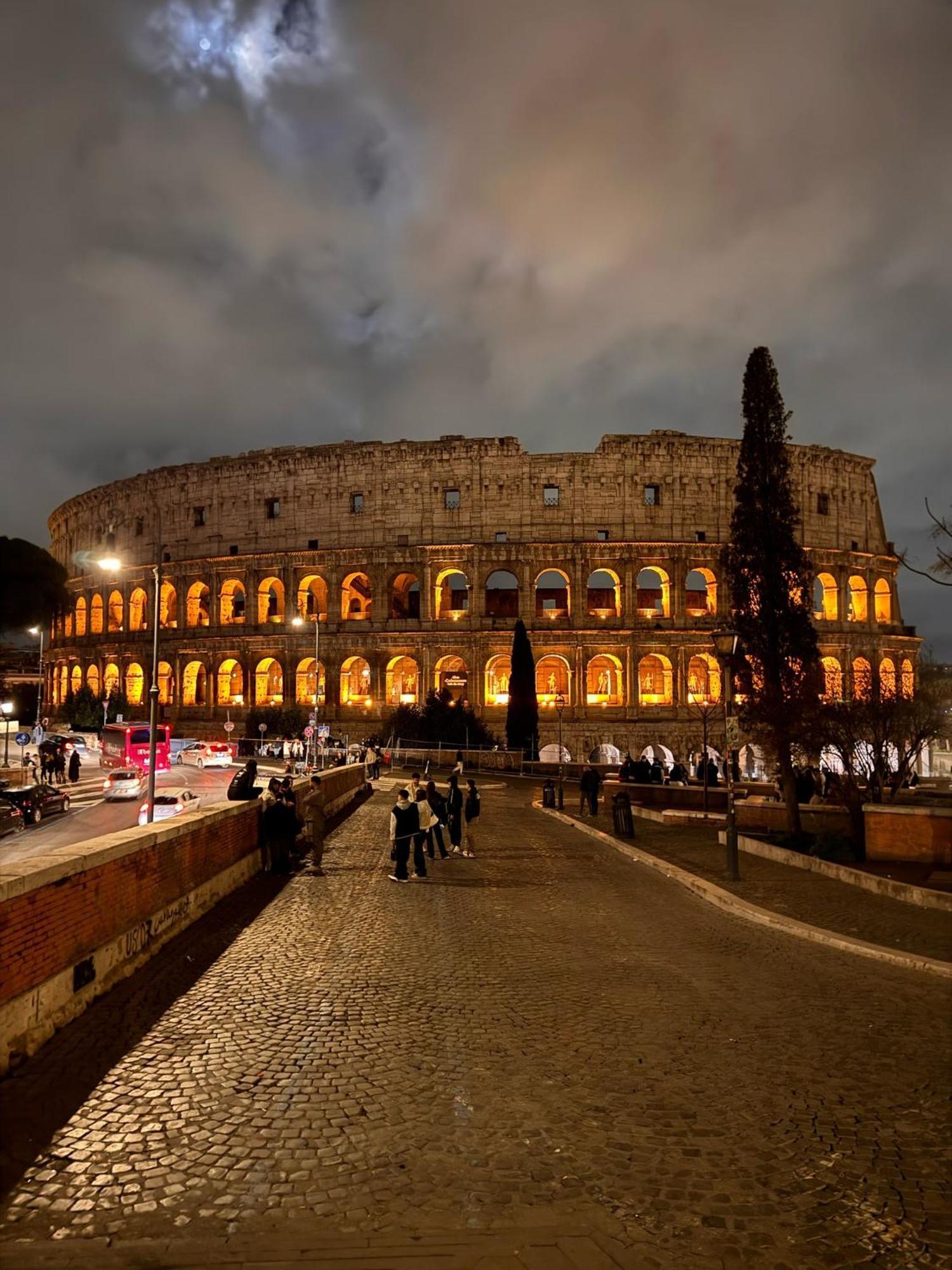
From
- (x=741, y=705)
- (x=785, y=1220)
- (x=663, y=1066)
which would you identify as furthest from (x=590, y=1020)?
(x=741, y=705)

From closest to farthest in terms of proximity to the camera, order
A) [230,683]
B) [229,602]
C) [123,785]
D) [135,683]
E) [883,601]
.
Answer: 1. [123,785]
2. [230,683]
3. [883,601]
4. [229,602]
5. [135,683]

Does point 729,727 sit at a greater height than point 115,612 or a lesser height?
lesser

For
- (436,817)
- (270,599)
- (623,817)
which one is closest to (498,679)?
(270,599)

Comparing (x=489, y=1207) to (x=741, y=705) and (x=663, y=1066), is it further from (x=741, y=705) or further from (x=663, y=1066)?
(x=741, y=705)

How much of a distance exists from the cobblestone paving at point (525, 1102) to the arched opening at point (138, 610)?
57.2 metres

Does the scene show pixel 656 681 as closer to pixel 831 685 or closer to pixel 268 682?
pixel 268 682

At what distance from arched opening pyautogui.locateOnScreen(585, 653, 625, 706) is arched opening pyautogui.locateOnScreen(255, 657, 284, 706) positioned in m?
20.5

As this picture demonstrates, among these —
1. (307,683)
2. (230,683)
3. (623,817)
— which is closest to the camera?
(623,817)

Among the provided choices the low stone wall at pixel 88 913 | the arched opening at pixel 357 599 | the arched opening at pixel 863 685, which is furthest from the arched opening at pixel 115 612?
the low stone wall at pixel 88 913

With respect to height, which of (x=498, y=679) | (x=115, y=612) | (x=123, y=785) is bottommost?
(x=123, y=785)

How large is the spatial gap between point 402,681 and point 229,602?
13.9 metres

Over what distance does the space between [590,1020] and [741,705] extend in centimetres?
1336

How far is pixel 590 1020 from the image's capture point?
6.16 m

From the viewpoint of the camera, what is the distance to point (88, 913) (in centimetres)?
658
